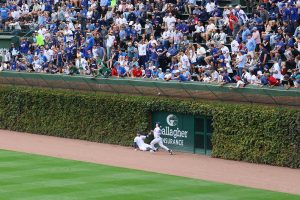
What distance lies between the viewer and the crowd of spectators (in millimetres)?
35250

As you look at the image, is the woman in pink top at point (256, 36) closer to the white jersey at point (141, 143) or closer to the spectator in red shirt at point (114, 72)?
the white jersey at point (141, 143)

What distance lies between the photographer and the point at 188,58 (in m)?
37.3

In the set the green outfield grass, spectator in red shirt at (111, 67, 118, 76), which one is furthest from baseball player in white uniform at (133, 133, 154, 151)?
the green outfield grass

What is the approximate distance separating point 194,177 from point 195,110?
21.4ft

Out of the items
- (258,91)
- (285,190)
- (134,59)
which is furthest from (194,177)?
(134,59)

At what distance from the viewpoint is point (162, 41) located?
3984cm

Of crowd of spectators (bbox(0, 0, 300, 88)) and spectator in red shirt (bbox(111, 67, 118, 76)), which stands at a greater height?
crowd of spectators (bbox(0, 0, 300, 88))

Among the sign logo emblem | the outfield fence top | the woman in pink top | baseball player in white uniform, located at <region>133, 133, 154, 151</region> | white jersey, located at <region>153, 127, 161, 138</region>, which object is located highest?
the woman in pink top

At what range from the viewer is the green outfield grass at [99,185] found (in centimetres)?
2473

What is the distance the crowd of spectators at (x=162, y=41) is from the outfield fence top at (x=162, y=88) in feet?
1.24

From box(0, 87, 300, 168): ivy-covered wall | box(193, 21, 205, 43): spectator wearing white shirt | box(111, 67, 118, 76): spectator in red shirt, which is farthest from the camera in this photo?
box(193, 21, 205, 43): spectator wearing white shirt

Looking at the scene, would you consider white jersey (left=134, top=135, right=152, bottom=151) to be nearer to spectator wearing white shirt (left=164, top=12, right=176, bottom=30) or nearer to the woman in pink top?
the woman in pink top

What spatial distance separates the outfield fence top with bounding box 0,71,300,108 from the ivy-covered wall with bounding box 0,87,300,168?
40cm

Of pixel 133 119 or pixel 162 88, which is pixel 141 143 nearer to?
pixel 133 119
